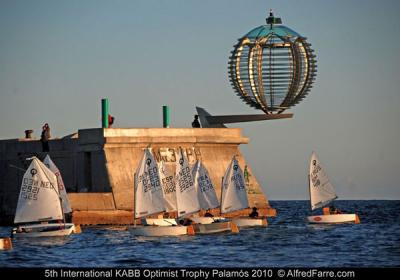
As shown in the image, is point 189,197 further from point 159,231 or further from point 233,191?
point 233,191

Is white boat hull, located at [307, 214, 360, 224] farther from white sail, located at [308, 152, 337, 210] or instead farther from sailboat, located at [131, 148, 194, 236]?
sailboat, located at [131, 148, 194, 236]

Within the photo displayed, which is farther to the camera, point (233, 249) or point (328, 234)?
point (328, 234)

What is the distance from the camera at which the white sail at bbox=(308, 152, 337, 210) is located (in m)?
86.9

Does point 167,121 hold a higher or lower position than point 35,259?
higher

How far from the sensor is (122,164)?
285 ft

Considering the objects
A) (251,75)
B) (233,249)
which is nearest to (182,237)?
(233,249)

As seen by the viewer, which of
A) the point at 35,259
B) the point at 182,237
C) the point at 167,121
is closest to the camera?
the point at 35,259

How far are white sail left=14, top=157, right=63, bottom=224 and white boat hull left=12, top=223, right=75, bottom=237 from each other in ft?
1.42

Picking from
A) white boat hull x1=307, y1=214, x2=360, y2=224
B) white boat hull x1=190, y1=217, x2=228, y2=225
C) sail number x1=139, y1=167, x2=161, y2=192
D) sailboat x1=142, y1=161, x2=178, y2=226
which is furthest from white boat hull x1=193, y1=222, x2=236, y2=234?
white boat hull x1=307, y1=214, x2=360, y2=224

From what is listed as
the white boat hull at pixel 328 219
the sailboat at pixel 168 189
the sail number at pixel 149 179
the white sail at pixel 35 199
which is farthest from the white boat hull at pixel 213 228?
the white boat hull at pixel 328 219

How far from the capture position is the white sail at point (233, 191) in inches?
3157

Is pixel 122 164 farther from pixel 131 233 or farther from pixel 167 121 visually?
pixel 131 233

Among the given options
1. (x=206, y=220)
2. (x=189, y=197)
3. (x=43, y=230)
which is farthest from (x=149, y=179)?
(x=43, y=230)

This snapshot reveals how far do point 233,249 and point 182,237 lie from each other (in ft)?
24.2
